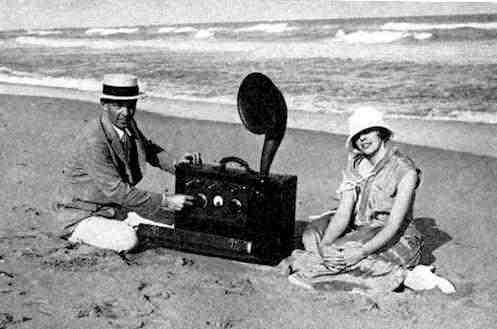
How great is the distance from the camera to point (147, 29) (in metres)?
11.7

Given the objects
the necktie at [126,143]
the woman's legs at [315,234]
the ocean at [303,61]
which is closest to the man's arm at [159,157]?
the necktie at [126,143]

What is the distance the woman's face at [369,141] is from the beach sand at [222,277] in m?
0.82

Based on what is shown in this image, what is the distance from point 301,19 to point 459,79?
2560mm

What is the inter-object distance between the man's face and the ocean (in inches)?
210

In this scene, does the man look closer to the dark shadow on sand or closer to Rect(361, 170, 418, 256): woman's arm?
Rect(361, 170, 418, 256): woman's arm

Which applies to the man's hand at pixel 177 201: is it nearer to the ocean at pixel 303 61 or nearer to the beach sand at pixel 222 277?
the beach sand at pixel 222 277

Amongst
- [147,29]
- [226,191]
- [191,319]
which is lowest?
[191,319]

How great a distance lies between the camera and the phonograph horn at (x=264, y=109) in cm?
356

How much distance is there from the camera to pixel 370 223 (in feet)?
11.7

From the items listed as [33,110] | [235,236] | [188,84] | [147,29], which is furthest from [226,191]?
[147,29]

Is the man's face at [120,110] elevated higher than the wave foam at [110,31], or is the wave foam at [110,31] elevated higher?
the wave foam at [110,31]

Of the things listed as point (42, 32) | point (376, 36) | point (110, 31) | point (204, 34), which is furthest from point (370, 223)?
point (42, 32)

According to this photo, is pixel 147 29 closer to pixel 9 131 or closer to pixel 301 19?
pixel 301 19

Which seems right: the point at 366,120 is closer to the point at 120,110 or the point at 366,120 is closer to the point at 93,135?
the point at 120,110
